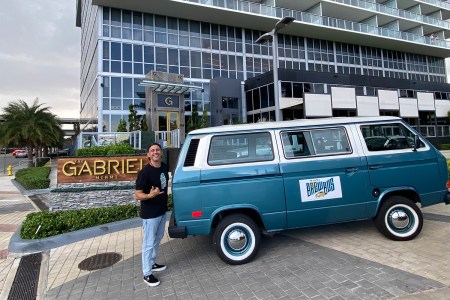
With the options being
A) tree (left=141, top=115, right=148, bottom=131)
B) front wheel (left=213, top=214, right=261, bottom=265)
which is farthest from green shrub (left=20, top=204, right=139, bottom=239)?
tree (left=141, top=115, right=148, bottom=131)

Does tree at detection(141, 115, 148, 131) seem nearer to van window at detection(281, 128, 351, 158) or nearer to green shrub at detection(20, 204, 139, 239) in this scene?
green shrub at detection(20, 204, 139, 239)

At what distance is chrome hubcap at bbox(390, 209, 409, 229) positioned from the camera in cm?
478

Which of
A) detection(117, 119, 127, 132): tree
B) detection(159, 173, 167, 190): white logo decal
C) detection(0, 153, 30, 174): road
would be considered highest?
detection(117, 119, 127, 132): tree

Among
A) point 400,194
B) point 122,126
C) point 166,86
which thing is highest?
point 166,86

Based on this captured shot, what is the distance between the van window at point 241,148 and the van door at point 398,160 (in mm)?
1716

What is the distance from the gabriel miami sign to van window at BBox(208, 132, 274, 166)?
12.5ft

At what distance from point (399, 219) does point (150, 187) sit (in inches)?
166

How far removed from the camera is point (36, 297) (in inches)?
154

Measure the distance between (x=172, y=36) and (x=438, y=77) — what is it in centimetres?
4014

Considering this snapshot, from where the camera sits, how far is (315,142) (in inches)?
185

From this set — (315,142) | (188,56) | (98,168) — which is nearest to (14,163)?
(188,56)

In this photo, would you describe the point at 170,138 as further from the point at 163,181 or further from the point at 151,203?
the point at 151,203

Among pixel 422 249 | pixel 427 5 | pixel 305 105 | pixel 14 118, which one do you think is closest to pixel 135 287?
pixel 422 249

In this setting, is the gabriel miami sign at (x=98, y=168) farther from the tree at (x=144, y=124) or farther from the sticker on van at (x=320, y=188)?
the tree at (x=144, y=124)
